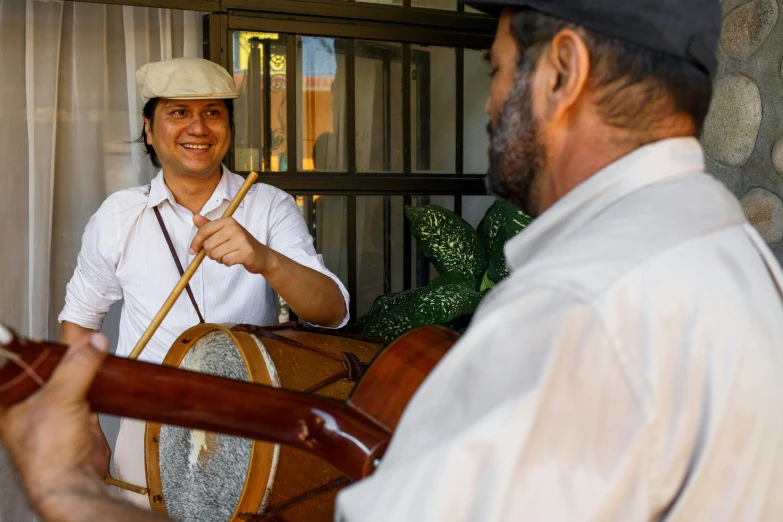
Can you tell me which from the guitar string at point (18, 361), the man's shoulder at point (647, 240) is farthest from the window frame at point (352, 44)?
the man's shoulder at point (647, 240)

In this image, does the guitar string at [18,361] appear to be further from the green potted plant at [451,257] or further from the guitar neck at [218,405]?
the green potted plant at [451,257]

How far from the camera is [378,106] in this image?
3055mm

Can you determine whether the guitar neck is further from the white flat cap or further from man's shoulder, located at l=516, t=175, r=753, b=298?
the white flat cap

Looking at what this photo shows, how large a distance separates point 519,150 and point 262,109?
2.15m

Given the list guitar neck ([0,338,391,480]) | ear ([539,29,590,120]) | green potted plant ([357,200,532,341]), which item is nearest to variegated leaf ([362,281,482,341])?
green potted plant ([357,200,532,341])

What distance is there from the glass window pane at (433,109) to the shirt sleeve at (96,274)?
1.19 metres

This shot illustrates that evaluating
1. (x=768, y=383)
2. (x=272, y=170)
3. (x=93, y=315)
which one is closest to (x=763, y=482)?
(x=768, y=383)

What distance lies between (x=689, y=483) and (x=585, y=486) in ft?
0.33

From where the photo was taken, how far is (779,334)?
75 centimetres

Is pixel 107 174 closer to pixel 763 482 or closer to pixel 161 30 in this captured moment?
pixel 161 30

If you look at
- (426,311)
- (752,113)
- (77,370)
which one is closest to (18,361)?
(77,370)

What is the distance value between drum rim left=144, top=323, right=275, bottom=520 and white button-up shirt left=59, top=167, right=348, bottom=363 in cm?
34

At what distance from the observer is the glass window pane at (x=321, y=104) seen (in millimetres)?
2932

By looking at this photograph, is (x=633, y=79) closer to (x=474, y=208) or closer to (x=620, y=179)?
(x=620, y=179)
